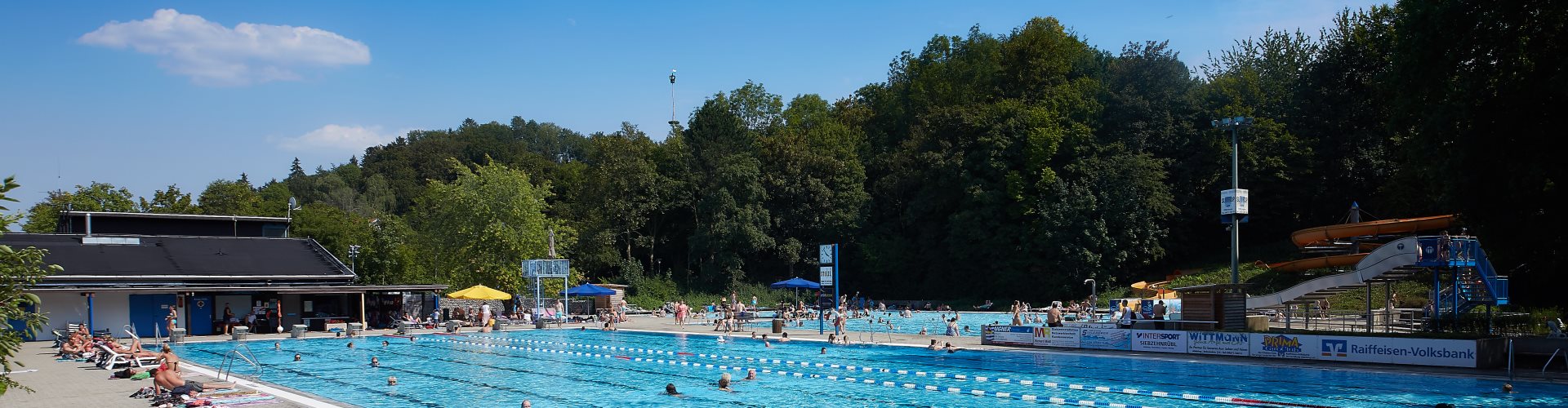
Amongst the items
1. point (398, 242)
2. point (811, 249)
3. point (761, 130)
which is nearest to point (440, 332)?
point (398, 242)

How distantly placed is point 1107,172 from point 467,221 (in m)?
32.0

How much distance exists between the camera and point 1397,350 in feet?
66.5

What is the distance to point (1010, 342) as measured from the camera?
27.4m

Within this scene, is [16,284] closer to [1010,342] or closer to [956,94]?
[1010,342]

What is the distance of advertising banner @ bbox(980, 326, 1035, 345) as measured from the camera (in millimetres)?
26953

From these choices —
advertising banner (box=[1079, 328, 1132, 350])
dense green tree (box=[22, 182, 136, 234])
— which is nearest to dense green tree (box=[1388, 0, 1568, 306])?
advertising banner (box=[1079, 328, 1132, 350])

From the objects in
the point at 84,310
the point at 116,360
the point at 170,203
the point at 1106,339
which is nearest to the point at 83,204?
the point at 170,203

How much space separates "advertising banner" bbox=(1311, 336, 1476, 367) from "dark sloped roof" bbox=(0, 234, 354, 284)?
107ft

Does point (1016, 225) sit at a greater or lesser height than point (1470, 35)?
lesser

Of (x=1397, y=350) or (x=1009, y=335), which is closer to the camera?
(x=1397, y=350)

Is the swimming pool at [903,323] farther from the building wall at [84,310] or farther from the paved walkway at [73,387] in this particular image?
the building wall at [84,310]

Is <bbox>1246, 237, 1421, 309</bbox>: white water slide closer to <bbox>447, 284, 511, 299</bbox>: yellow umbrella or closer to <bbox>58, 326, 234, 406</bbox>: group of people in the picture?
<bbox>58, 326, 234, 406</bbox>: group of people

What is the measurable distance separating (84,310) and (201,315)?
355 centimetres

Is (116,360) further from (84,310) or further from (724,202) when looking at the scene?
(724,202)
